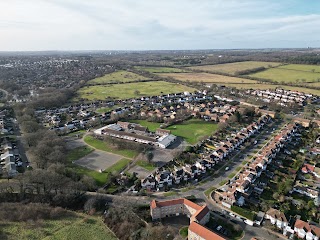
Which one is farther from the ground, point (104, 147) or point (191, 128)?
point (191, 128)

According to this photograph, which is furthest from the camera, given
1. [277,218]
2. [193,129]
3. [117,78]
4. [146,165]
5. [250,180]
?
[117,78]

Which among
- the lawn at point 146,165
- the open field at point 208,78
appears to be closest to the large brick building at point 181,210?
the lawn at point 146,165

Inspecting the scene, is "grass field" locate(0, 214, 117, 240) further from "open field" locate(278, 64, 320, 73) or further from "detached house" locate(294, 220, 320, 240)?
"open field" locate(278, 64, 320, 73)

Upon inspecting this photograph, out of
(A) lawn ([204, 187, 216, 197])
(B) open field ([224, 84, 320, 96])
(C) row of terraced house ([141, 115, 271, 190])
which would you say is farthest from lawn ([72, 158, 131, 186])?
(B) open field ([224, 84, 320, 96])

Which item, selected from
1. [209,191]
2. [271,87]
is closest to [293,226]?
[209,191]

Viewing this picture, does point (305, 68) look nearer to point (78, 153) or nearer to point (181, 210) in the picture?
point (78, 153)

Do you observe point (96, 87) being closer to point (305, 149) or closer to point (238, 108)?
point (238, 108)

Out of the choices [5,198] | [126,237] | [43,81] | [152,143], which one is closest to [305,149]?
[152,143]
